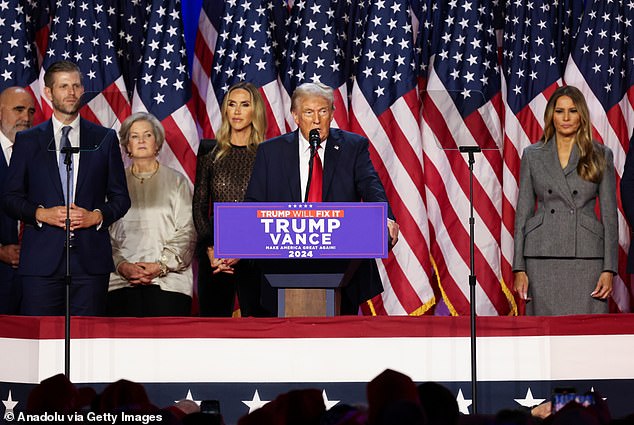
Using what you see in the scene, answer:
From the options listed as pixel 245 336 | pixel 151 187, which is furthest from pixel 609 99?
pixel 245 336

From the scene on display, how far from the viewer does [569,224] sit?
17.6 ft

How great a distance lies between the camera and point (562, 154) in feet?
17.9

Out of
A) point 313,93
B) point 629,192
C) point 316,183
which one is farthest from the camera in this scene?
point 629,192

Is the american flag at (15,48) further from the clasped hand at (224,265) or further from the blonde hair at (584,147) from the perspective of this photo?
the blonde hair at (584,147)

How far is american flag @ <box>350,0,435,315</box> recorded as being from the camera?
21.7ft

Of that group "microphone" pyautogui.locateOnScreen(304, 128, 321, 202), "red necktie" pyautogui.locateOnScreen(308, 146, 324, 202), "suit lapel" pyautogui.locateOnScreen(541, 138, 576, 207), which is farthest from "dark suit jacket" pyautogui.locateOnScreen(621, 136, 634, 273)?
"microphone" pyautogui.locateOnScreen(304, 128, 321, 202)

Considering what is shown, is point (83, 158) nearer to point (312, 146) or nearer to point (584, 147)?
point (312, 146)

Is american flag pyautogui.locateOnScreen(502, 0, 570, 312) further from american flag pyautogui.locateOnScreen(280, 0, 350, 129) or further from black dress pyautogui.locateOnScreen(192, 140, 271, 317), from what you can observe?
black dress pyautogui.locateOnScreen(192, 140, 271, 317)

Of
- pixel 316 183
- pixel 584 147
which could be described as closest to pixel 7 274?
pixel 316 183

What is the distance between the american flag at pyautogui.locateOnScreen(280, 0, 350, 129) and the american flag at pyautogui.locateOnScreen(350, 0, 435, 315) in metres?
0.12

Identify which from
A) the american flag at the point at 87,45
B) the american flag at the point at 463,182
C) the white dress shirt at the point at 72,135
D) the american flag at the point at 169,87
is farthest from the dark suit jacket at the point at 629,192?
the american flag at the point at 87,45

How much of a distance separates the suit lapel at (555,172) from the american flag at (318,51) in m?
1.62

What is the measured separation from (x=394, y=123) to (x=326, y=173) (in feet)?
6.40

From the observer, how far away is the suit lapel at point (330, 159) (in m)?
4.84
